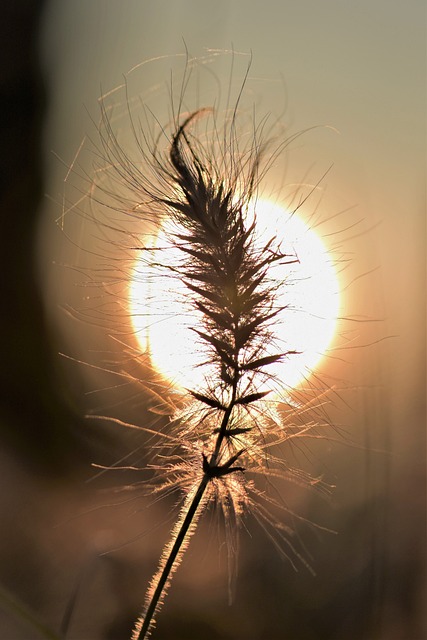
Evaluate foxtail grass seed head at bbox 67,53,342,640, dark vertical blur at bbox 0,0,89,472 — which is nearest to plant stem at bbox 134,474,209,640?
foxtail grass seed head at bbox 67,53,342,640

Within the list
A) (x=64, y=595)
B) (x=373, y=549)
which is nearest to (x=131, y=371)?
(x=64, y=595)

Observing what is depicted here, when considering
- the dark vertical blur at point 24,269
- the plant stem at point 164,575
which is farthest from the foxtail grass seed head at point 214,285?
the dark vertical blur at point 24,269

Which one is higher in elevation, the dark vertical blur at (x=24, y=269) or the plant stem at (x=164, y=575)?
the dark vertical blur at (x=24, y=269)

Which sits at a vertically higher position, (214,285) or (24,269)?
(24,269)

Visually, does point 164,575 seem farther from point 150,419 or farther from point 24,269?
point 24,269

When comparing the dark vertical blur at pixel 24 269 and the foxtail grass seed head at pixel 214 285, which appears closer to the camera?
the foxtail grass seed head at pixel 214 285

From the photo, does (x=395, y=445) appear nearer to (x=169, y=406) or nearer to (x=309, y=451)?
(x=309, y=451)

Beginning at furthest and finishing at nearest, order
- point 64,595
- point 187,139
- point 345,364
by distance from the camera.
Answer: point 64,595 → point 345,364 → point 187,139

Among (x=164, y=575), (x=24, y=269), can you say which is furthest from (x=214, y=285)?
(x=24, y=269)

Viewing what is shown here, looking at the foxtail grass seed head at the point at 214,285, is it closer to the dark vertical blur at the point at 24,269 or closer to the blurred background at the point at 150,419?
the blurred background at the point at 150,419
